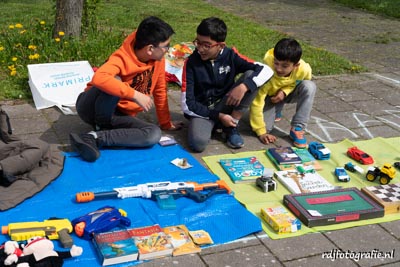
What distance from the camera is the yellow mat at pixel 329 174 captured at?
3.58m

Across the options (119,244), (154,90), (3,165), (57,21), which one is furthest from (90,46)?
(119,244)

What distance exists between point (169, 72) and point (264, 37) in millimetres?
3021

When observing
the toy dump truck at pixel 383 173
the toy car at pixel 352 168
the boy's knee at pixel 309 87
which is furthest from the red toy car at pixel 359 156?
the boy's knee at pixel 309 87

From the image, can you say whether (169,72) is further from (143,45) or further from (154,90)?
(143,45)

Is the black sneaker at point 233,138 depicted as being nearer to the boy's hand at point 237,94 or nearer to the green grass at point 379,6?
the boy's hand at point 237,94

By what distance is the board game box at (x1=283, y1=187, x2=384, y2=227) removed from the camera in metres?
3.53

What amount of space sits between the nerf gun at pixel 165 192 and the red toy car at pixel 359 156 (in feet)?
4.07

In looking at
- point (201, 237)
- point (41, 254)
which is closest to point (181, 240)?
point (201, 237)

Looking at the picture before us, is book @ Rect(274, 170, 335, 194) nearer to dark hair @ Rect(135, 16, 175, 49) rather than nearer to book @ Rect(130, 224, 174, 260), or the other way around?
book @ Rect(130, 224, 174, 260)

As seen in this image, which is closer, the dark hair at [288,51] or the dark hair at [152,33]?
the dark hair at [152,33]

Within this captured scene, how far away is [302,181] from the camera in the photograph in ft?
13.2

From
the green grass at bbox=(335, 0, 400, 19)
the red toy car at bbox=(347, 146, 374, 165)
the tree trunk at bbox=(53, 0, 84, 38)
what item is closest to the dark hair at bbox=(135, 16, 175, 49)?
the red toy car at bbox=(347, 146, 374, 165)

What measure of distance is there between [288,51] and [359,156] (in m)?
1.03

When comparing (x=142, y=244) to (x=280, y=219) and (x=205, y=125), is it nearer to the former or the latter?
(x=280, y=219)
